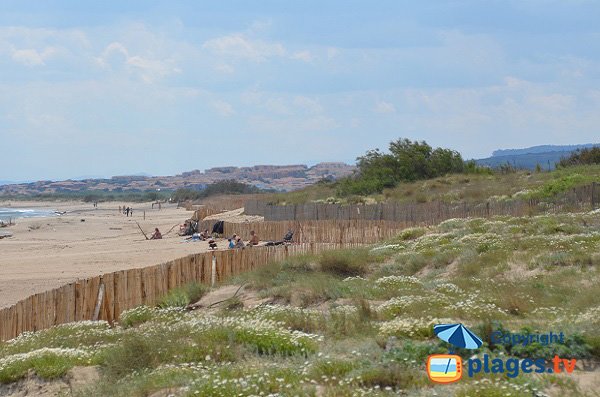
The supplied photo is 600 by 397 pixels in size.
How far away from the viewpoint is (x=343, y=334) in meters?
9.43

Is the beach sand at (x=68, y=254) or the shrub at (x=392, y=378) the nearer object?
the shrub at (x=392, y=378)

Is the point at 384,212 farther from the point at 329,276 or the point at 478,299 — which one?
the point at 478,299

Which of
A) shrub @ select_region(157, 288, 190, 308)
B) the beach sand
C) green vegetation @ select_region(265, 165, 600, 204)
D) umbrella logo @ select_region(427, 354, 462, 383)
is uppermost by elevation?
green vegetation @ select_region(265, 165, 600, 204)

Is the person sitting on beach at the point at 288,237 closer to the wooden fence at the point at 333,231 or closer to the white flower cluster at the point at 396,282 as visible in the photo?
the wooden fence at the point at 333,231

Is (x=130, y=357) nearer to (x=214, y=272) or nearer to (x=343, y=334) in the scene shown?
(x=343, y=334)

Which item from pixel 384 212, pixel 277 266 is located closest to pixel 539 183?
pixel 384 212

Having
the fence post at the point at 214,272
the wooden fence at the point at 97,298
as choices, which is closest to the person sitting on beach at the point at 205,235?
the fence post at the point at 214,272

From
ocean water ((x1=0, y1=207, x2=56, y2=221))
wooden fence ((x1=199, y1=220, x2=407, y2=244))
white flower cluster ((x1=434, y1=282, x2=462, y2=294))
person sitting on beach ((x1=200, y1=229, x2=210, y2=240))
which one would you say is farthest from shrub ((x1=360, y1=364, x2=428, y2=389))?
ocean water ((x1=0, y1=207, x2=56, y2=221))

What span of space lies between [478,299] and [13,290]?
17.9 metres

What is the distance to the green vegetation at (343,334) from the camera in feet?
22.9

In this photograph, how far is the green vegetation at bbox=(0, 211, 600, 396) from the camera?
22.9 feet

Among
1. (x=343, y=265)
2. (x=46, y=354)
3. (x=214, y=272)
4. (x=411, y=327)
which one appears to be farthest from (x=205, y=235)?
(x=411, y=327)

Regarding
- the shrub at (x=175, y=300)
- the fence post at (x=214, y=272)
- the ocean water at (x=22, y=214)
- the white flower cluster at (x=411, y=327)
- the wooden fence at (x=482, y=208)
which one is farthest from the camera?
the ocean water at (x=22, y=214)

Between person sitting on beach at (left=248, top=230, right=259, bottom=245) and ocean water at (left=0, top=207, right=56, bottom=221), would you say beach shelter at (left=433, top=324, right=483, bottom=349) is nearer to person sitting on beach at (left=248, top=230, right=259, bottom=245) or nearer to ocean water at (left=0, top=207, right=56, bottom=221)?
person sitting on beach at (left=248, top=230, right=259, bottom=245)
